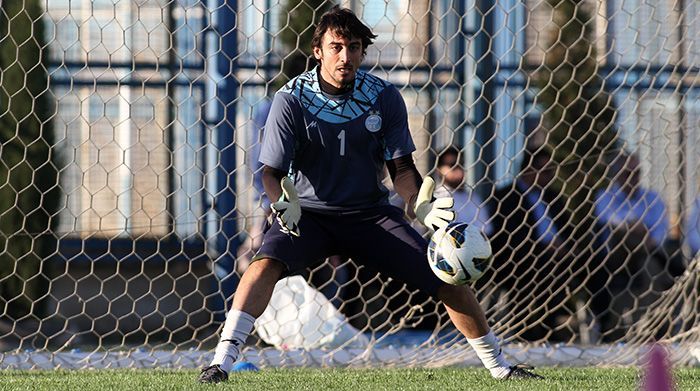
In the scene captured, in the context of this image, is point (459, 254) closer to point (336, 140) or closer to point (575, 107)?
point (336, 140)

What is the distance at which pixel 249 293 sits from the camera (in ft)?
16.7

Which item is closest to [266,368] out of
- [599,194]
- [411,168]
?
[411,168]

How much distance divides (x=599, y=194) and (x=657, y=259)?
→ 115 cm

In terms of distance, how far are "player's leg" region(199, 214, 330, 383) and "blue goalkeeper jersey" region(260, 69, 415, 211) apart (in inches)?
9.0

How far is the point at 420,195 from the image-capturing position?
517 centimetres

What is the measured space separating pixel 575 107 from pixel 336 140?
3.67 metres

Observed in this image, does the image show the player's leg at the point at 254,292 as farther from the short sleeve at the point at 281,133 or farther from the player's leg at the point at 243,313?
the short sleeve at the point at 281,133

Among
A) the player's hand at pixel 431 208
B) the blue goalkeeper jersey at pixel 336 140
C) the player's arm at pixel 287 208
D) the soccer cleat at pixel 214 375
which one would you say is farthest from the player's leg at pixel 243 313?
the player's hand at pixel 431 208

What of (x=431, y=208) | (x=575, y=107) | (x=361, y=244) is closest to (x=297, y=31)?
(x=575, y=107)

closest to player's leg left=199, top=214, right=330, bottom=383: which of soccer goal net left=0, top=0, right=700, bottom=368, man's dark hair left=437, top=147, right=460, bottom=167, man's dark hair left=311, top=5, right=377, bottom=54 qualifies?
man's dark hair left=311, top=5, right=377, bottom=54

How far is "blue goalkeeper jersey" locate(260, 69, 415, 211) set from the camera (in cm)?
524

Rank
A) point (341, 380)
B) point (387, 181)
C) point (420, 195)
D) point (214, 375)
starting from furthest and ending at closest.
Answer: point (387, 181)
point (341, 380)
point (420, 195)
point (214, 375)

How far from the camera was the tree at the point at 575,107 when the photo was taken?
26.7ft

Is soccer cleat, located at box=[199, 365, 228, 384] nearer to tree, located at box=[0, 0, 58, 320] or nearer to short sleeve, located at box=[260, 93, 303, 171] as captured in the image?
short sleeve, located at box=[260, 93, 303, 171]
